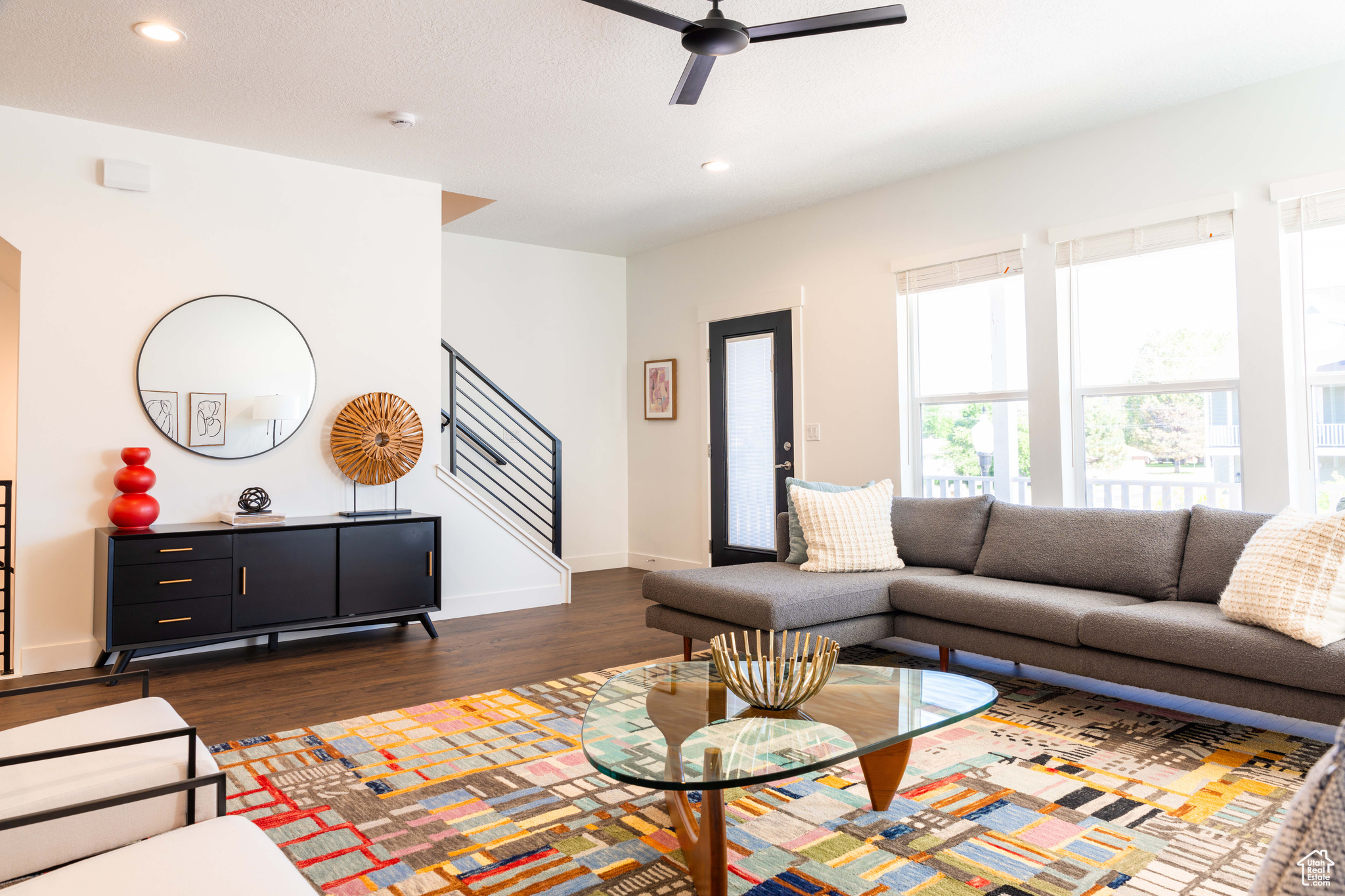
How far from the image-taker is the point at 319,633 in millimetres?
4938

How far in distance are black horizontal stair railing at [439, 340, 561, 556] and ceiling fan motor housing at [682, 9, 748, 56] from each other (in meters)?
3.48

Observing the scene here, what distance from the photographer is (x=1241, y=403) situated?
387cm

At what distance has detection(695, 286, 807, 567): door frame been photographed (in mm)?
5883

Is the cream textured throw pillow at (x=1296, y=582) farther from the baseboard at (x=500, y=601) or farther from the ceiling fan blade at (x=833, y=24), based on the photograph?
the baseboard at (x=500, y=601)

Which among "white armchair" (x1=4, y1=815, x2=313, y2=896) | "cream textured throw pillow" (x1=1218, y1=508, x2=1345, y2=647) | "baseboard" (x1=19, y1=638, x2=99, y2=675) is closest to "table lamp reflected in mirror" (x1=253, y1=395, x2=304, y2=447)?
"baseboard" (x1=19, y1=638, x2=99, y2=675)

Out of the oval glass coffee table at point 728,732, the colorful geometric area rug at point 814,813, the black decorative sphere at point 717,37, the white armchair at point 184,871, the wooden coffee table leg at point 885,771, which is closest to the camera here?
the white armchair at point 184,871

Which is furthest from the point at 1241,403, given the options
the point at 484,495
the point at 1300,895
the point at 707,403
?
the point at 484,495

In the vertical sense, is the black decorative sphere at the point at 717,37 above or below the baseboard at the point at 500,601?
above

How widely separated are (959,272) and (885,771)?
11.5ft

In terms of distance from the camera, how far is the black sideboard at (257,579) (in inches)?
154

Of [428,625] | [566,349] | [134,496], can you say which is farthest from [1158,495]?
[134,496]

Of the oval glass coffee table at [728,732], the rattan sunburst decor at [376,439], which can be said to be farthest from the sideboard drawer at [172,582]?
the oval glass coffee table at [728,732]
